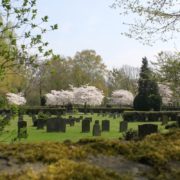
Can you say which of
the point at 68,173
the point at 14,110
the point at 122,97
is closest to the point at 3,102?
the point at 14,110

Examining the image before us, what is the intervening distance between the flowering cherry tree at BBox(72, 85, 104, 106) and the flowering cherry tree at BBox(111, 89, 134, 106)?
31.2 feet

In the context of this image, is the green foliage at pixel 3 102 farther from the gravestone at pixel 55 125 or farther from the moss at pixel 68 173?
the gravestone at pixel 55 125

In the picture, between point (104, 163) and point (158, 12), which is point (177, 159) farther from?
point (158, 12)

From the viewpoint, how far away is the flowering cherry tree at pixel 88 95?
275ft

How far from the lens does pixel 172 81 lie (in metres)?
21.2

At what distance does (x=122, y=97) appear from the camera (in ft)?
307

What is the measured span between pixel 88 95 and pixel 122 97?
1246cm

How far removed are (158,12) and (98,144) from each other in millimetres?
8949

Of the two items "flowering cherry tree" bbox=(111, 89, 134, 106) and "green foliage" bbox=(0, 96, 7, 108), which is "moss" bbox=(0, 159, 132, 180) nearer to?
"green foliage" bbox=(0, 96, 7, 108)

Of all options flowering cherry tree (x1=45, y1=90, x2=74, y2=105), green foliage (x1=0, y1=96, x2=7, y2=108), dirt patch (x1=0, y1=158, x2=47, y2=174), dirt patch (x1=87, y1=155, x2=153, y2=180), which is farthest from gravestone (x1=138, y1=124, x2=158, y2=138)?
flowering cherry tree (x1=45, y1=90, x2=74, y2=105)

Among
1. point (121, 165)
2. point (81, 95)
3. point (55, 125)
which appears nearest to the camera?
point (121, 165)

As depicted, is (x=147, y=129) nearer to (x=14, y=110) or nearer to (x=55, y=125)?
(x=55, y=125)

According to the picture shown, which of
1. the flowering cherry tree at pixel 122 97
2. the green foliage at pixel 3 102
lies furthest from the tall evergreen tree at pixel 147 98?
the green foliage at pixel 3 102

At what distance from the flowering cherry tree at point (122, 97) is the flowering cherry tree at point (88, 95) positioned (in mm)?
9516
